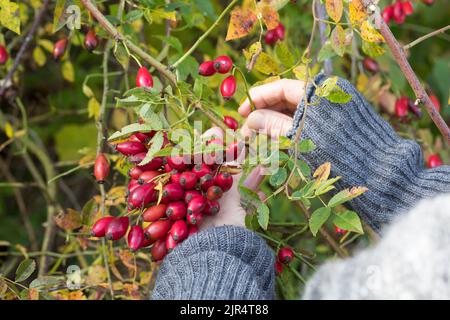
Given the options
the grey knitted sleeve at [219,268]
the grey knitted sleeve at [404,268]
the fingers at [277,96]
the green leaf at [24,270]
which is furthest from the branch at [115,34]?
the grey knitted sleeve at [404,268]

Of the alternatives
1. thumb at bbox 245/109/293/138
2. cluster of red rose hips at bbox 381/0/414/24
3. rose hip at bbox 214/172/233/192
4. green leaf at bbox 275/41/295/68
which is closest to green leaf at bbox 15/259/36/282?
rose hip at bbox 214/172/233/192

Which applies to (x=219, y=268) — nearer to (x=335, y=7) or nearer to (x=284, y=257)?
(x=284, y=257)

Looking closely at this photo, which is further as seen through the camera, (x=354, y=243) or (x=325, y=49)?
(x=354, y=243)

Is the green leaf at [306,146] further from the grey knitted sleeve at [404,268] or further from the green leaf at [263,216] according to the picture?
the grey knitted sleeve at [404,268]

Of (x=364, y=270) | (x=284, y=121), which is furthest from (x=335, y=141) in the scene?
(x=364, y=270)

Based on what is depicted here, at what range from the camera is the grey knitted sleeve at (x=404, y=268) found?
27.4 inches

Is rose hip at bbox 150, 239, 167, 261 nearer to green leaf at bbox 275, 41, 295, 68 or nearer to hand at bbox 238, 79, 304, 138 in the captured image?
hand at bbox 238, 79, 304, 138

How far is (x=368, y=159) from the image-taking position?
3.90 feet

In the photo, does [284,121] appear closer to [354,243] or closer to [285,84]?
[285,84]

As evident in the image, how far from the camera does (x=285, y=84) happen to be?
1.17 metres

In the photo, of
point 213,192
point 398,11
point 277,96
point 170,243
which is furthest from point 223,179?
point 398,11

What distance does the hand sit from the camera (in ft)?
3.81

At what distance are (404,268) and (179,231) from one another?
1.36 feet
